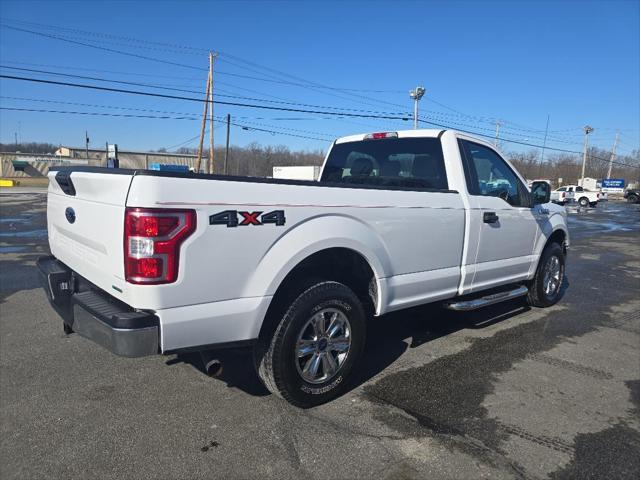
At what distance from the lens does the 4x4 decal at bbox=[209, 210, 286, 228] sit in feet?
8.66

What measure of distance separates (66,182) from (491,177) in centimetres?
407

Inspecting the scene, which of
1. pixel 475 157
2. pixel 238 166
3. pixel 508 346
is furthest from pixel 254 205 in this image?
pixel 238 166

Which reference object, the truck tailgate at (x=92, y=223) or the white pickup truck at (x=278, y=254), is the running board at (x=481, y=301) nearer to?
the white pickup truck at (x=278, y=254)

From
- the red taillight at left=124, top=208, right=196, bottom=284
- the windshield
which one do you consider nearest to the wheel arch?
the red taillight at left=124, top=208, right=196, bottom=284

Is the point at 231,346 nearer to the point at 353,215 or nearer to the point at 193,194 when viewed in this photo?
the point at 193,194

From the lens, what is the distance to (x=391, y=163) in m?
5.02

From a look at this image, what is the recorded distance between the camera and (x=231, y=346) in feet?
9.52

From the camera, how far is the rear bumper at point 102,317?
2539 mm

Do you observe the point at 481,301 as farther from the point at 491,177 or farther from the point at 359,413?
the point at 359,413

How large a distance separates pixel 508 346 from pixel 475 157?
196 centimetres

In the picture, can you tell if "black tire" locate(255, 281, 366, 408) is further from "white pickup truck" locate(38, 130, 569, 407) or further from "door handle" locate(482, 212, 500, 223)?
"door handle" locate(482, 212, 500, 223)

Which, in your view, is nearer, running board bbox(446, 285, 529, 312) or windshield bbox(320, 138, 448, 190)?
running board bbox(446, 285, 529, 312)

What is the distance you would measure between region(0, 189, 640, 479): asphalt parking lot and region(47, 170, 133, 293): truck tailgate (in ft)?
3.22

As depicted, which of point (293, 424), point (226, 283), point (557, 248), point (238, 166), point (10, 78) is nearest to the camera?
point (226, 283)
